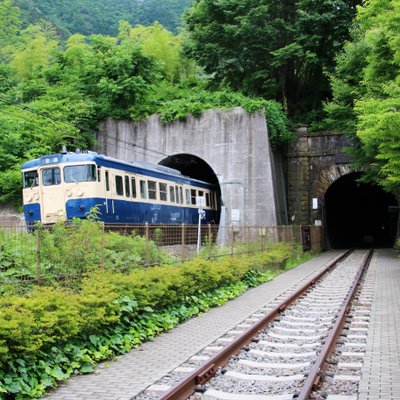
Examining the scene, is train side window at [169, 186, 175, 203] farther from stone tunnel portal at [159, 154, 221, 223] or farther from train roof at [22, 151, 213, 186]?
stone tunnel portal at [159, 154, 221, 223]

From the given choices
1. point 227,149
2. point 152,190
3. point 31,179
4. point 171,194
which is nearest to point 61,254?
point 31,179

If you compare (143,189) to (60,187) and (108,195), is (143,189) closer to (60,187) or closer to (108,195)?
(108,195)

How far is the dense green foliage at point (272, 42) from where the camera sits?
3272 centimetres

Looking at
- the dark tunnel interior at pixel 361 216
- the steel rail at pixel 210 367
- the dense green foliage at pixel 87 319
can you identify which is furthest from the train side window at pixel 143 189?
the dark tunnel interior at pixel 361 216

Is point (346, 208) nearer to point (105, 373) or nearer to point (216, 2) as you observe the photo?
point (216, 2)

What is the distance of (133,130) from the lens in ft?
96.4

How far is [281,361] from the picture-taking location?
6.91m

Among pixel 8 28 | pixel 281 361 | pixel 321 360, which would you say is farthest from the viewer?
pixel 8 28

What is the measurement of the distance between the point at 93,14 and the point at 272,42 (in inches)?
1738

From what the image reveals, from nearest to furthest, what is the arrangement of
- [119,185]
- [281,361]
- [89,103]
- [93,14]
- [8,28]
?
[281,361] < [119,185] < [89,103] < [8,28] < [93,14]

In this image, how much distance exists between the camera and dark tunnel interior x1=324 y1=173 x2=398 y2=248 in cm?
4394

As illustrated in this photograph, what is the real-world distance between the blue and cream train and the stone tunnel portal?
8.44 m

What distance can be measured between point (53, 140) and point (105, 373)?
22.4 metres

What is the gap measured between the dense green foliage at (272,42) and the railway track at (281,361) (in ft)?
80.8
